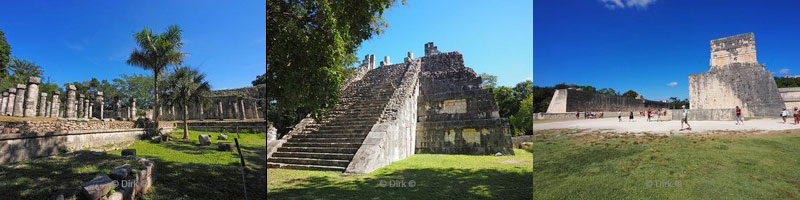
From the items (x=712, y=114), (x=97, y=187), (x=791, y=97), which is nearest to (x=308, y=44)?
(x=97, y=187)

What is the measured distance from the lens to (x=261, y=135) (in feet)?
20.6

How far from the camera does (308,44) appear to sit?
680 cm

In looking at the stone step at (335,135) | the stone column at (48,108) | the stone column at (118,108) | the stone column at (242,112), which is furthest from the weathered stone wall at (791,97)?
the stone column at (48,108)

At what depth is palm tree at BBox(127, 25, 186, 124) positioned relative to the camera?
4.84 m

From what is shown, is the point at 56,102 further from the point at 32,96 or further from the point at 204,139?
the point at 204,139

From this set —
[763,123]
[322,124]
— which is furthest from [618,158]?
[322,124]

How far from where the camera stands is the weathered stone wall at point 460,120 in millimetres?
12484

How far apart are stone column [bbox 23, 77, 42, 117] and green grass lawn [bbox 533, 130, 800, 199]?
6.40 meters

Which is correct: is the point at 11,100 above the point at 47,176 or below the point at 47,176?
above

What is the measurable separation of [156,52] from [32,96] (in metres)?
1.37

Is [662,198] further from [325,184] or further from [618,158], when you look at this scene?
[325,184]

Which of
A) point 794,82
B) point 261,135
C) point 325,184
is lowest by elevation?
point 325,184

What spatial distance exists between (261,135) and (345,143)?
379 centimetres

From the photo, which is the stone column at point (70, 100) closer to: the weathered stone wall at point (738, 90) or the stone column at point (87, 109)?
the stone column at point (87, 109)
